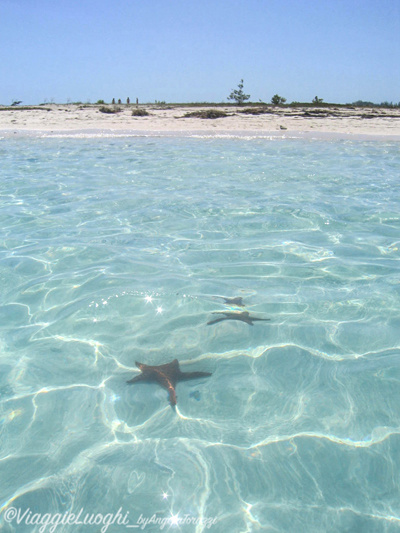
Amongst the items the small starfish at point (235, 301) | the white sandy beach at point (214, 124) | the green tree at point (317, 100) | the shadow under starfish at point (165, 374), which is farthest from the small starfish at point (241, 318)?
the green tree at point (317, 100)

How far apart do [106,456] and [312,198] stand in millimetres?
6397

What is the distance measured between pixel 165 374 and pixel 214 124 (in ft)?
63.8

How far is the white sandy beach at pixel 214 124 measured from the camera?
18.8m

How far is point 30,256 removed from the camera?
5199mm

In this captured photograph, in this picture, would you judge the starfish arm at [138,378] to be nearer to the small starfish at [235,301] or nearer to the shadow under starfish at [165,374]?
the shadow under starfish at [165,374]

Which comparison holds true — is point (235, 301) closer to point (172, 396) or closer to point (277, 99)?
point (172, 396)

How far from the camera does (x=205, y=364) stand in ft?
11.0

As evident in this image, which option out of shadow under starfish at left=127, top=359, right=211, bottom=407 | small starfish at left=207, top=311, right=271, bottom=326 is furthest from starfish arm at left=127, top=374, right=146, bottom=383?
small starfish at left=207, top=311, right=271, bottom=326

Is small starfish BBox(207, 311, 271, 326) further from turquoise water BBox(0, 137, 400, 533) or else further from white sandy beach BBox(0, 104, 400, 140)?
white sandy beach BBox(0, 104, 400, 140)

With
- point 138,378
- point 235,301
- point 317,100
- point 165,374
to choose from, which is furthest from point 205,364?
point 317,100

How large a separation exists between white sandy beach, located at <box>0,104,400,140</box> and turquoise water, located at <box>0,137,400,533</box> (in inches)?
499

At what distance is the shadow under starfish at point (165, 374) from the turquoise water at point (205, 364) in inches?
2.6

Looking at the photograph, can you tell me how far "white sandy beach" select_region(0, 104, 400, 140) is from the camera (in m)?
18.8

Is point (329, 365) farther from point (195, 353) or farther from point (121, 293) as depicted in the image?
point (121, 293)
